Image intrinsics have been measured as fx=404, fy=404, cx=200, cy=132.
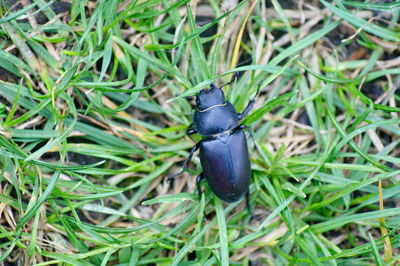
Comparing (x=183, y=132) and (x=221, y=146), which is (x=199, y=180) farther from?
(x=183, y=132)

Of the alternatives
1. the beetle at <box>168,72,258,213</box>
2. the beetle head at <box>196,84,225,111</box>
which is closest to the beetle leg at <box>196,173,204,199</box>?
the beetle at <box>168,72,258,213</box>

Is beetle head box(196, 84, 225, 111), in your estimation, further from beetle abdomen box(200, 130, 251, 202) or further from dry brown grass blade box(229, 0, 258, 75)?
dry brown grass blade box(229, 0, 258, 75)

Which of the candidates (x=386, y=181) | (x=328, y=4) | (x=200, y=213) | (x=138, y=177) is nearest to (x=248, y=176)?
(x=200, y=213)

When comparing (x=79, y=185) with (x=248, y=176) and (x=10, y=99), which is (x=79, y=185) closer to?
(x=10, y=99)

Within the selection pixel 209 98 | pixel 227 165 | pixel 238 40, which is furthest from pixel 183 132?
pixel 238 40

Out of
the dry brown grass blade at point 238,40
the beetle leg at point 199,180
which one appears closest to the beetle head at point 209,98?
the dry brown grass blade at point 238,40

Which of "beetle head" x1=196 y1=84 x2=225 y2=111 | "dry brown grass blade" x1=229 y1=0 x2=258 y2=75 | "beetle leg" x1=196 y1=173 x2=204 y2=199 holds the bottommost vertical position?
"beetle leg" x1=196 y1=173 x2=204 y2=199

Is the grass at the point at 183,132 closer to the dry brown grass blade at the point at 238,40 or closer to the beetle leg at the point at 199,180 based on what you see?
the dry brown grass blade at the point at 238,40

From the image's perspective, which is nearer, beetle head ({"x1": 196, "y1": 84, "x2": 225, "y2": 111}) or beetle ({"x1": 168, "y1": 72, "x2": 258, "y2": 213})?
beetle ({"x1": 168, "y1": 72, "x2": 258, "y2": 213})
